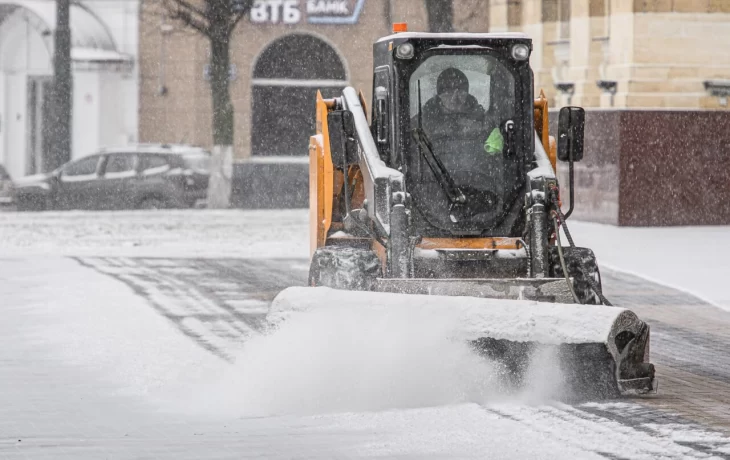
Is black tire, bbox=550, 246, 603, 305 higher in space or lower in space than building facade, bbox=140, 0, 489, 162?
lower

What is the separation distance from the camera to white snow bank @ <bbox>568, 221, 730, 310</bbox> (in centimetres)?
1686

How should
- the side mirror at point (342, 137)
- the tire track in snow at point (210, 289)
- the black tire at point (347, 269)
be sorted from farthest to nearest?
the tire track in snow at point (210, 289) → the side mirror at point (342, 137) → the black tire at point (347, 269)

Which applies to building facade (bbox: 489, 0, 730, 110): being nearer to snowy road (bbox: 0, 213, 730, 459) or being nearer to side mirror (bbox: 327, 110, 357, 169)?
snowy road (bbox: 0, 213, 730, 459)

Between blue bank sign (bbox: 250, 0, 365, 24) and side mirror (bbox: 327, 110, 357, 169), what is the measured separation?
1025 inches

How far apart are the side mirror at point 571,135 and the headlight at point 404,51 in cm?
123

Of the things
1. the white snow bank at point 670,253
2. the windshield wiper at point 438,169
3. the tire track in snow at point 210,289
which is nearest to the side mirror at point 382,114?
the windshield wiper at point 438,169

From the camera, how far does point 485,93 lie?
1117 centimetres

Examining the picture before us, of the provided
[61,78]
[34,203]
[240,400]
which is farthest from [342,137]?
[61,78]

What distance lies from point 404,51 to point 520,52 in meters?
0.86

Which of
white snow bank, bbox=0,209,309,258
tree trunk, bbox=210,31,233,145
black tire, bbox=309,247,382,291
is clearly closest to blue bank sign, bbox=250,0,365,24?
tree trunk, bbox=210,31,233,145

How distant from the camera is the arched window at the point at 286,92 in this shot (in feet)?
123

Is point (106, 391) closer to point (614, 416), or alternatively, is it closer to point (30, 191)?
point (614, 416)

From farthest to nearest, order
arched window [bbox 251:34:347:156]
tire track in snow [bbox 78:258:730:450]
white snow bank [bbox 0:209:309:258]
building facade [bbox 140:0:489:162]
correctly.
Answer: arched window [bbox 251:34:347:156] < building facade [bbox 140:0:489:162] < white snow bank [bbox 0:209:309:258] < tire track in snow [bbox 78:258:730:450]

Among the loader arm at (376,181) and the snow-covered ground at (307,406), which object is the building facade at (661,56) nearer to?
the loader arm at (376,181)
